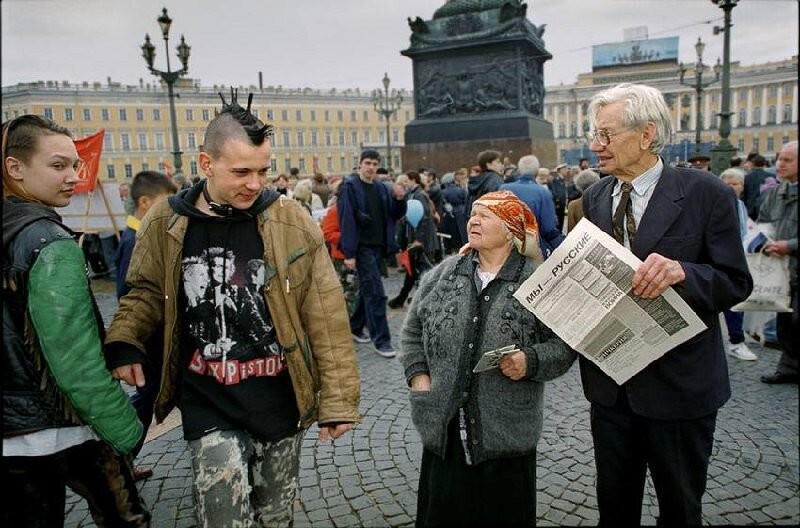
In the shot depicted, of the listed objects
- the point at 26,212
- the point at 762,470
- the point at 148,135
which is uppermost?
the point at 148,135

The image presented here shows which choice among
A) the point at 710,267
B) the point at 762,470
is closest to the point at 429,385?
the point at 710,267

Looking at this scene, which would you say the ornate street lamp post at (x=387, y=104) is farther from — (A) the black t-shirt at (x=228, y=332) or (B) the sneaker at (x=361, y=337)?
(A) the black t-shirt at (x=228, y=332)

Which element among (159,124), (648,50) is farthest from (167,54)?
(648,50)

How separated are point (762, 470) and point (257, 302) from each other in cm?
339

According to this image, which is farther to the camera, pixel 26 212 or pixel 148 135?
pixel 148 135

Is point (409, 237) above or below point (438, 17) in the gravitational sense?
below

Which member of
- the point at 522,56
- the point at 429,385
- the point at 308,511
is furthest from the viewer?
the point at 522,56

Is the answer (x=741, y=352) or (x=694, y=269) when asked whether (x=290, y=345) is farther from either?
(x=741, y=352)

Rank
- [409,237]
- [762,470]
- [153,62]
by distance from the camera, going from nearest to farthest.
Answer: [762,470] → [409,237] → [153,62]

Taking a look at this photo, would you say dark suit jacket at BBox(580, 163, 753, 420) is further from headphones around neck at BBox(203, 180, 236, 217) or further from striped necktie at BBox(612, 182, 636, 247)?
headphones around neck at BBox(203, 180, 236, 217)

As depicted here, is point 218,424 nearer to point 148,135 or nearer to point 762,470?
point 762,470

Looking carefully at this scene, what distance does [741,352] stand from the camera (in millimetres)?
6203

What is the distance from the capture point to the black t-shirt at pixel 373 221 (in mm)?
6711

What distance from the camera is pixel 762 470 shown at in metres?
3.80
